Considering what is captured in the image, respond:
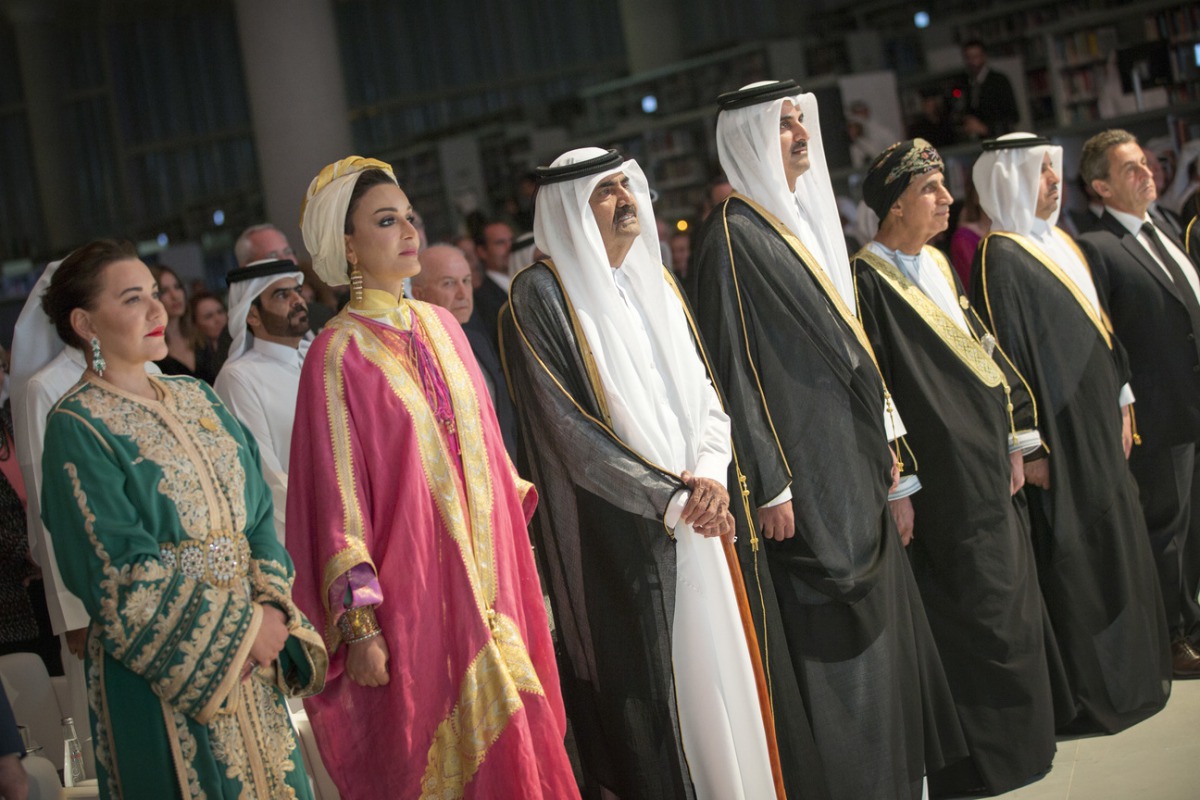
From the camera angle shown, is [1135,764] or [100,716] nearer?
[100,716]

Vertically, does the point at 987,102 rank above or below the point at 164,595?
above

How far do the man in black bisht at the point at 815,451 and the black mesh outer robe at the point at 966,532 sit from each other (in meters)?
0.28

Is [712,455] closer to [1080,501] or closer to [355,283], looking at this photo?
[355,283]

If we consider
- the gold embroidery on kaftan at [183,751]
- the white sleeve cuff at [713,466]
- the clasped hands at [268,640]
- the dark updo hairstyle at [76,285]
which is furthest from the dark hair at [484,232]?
the gold embroidery on kaftan at [183,751]

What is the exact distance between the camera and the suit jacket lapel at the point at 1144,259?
15.0 ft

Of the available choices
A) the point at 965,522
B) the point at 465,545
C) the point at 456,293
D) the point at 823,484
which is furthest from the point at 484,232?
the point at 465,545

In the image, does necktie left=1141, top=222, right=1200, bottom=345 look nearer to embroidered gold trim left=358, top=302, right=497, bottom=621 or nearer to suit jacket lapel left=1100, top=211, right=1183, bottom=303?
suit jacket lapel left=1100, top=211, right=1183, bottom=303

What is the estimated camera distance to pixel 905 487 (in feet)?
12.0

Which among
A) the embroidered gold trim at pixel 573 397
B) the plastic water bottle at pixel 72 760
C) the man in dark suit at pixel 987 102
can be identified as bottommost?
the plastic water bottle at pixel 72 760

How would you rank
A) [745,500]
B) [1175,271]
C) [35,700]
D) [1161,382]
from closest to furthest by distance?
[745,500] < [35,700] < [1161,382] < [1175,271]

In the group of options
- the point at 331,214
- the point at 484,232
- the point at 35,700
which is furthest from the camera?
the point at 484,232

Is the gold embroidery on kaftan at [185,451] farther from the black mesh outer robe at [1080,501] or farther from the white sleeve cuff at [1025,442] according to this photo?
the black mesh outer robe at [1080,501]

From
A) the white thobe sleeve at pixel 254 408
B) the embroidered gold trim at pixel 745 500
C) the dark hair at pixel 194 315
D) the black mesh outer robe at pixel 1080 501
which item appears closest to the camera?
the embroidered gold trim at pixel 745 500

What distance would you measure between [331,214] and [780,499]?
1279mm
